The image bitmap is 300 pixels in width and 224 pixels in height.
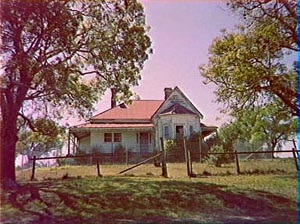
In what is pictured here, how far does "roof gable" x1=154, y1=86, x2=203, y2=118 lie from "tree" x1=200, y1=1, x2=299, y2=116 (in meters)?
5.38

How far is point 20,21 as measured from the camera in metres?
4.21

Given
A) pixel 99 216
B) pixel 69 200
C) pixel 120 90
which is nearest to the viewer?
pixel 99 216

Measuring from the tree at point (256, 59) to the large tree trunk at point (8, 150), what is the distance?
3.81 m

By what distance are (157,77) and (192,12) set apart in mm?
2227

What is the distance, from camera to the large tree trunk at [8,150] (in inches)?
221

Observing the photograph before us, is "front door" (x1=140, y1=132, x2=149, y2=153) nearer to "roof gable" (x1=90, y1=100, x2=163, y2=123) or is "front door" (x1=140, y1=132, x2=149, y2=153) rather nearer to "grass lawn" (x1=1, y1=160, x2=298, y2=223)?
"roof gable" (x1=90, y1=100, x2=163, y2=123)

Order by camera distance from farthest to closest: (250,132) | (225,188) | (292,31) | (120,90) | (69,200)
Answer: (250,132)
(120,90)
(292,31)
(225,188)
(69,200)

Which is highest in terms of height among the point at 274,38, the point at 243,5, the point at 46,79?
the point at 243,5

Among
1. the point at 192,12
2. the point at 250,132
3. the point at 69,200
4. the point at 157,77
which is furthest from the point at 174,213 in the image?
the point at 250,132

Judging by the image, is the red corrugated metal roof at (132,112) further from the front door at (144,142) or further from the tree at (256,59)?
the tree at (256,59)

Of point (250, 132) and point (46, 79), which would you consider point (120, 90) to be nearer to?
point (46, 79)

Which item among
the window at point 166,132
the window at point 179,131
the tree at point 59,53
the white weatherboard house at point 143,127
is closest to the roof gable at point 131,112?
the white weatherboard house at point 143,127

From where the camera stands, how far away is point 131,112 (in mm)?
14055

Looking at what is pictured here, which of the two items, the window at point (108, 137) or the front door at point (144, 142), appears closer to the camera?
the window at point (108, 137)
